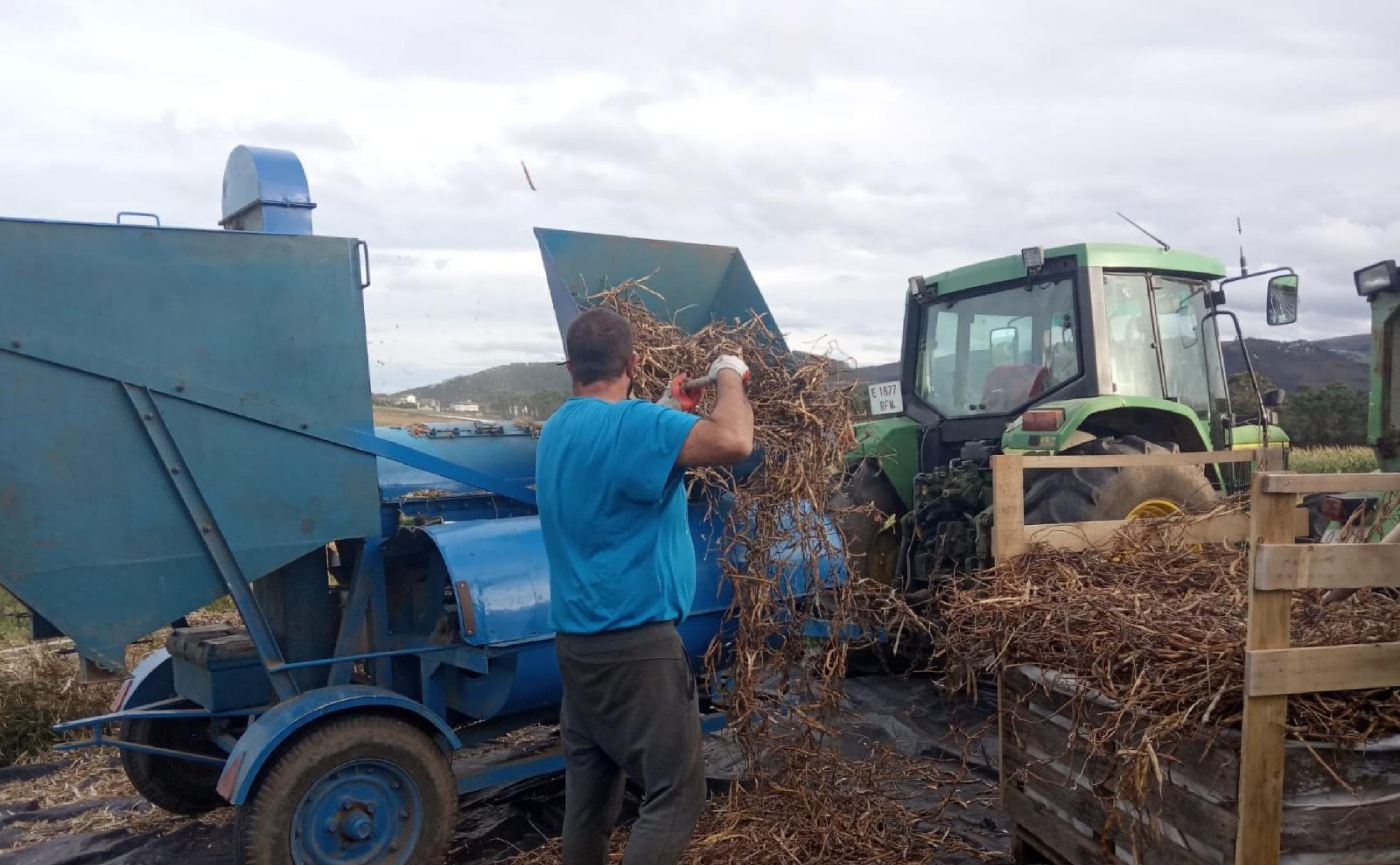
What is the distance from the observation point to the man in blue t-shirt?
8.50ft

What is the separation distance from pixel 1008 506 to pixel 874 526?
286 cm

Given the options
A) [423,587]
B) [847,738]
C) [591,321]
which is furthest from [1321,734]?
[423,587]

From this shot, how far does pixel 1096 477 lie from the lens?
5.15m

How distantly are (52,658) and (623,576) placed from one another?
4.64 meters

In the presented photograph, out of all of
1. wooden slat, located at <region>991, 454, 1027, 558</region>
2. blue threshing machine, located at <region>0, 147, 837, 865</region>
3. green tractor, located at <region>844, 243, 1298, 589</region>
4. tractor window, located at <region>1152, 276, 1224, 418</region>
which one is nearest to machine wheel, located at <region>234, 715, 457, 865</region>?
blue threshing machine, located at <region>0, 147, 837, 865</region>

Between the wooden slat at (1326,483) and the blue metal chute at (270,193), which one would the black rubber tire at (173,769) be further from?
the wooden slat at (1326,483)

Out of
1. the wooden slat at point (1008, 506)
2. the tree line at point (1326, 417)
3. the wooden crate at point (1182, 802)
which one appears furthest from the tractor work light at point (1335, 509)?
the tree line at point (1326, 417)

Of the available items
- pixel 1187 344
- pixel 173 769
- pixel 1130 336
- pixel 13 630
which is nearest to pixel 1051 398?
pixel 1130 336

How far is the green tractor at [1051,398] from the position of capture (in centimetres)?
527

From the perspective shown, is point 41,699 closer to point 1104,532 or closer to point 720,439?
point 720,439

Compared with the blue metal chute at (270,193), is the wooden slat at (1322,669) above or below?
below

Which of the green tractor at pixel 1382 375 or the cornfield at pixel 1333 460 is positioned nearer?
the green tractor at pixel 1382 375

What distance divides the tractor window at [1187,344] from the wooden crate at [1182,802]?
11.1 ft

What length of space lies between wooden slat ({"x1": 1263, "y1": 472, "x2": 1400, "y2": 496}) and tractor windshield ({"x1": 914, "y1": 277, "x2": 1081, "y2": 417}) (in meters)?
3.22
